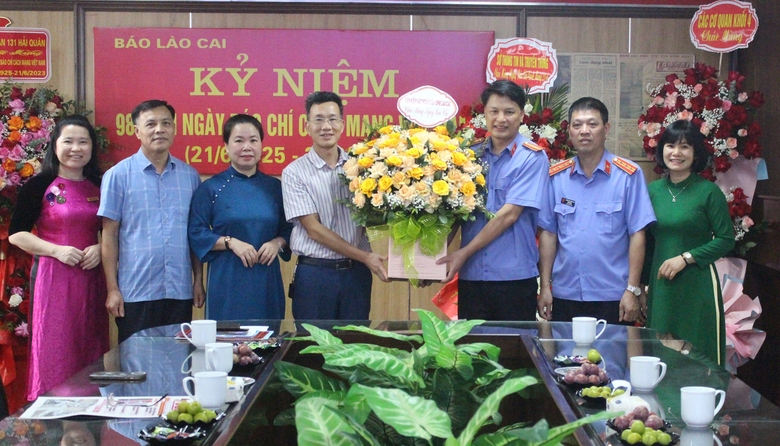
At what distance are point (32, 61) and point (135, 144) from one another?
2.53ft

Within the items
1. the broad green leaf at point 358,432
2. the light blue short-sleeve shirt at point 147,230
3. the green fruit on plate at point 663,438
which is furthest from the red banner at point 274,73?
the broad green leaf at point 358,432

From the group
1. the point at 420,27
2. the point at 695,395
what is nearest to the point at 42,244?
the point at 420,27

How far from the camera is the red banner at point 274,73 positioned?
4.69 m

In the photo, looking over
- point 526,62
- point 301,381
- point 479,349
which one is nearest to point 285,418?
point 301,381

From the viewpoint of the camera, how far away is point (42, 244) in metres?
3.49

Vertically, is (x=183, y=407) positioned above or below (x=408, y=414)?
below

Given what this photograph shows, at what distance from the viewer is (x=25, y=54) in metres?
4.66

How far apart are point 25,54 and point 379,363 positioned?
3.96 metres

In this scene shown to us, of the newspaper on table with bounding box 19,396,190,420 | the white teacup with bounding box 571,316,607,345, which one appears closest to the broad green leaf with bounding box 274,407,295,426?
the newspaper on table with bounding box 19,396,190,420

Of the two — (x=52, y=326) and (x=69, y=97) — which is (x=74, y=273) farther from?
(x=69, y=97)

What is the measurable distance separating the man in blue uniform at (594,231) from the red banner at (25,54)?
122 inches

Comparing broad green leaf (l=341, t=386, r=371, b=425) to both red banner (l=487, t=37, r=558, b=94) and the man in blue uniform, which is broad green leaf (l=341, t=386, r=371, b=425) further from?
red banner (l=487, t=37, r=558, b=94)

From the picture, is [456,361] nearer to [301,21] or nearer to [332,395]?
[332,395]

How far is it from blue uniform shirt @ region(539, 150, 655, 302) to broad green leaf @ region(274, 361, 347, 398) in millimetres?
1852
